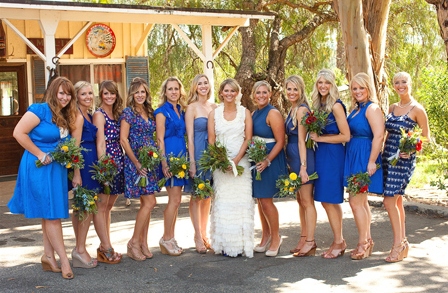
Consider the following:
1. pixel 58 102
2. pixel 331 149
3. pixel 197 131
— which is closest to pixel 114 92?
pixel 58 102

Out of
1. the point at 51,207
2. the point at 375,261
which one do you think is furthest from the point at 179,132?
the point at 375,261

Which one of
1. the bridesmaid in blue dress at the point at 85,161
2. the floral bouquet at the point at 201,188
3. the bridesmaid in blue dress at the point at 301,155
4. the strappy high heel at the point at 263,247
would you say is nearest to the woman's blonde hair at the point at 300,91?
the bridesmaid in blue dress at the point at 301,155

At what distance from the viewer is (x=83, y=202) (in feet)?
A: 20.7

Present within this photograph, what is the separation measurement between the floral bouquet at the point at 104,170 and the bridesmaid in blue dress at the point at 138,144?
269 millimetres

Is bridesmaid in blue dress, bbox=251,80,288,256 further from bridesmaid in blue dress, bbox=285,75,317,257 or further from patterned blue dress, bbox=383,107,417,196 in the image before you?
patterned blue dress, bbox=383,107,417,196

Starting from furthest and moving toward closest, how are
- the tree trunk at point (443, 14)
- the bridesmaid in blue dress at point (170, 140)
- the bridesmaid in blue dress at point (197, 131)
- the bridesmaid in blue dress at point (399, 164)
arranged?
the tree trunk at point (443, 14) < the bridesmaid in blue dress at point (197, 131) < the bridesmaid in blue dress at point (170, 140) < the bridesmaid in blue dress at point (399, 164)

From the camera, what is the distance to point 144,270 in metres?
6.61

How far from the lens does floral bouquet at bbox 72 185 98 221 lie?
6312mm

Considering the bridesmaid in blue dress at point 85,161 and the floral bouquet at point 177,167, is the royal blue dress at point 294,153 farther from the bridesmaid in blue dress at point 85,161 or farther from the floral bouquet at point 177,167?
the bridesmaid in blue dress at point 85,161

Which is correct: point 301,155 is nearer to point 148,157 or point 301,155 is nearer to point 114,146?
point 148,157

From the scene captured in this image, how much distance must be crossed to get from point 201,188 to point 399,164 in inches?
84.5

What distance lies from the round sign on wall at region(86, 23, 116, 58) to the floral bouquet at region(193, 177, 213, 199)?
27.3 ft

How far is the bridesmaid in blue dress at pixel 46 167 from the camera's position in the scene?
6.14m

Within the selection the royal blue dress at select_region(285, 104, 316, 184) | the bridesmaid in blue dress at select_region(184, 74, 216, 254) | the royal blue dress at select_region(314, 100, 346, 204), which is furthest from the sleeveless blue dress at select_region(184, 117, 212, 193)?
the royal blue dress at select_region(314, 100, 346, 204)
